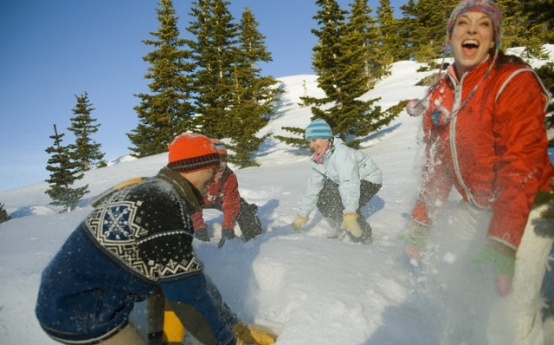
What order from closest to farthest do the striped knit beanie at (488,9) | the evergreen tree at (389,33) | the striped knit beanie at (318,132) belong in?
1. the striped knit beanie at (488,9)
2. the striped knit beanie at (318,132)
3. the evergreen tree at (389,33)

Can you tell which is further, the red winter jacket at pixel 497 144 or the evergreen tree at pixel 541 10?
the evergreen tree at pixel 541 10

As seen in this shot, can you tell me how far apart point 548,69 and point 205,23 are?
25.3m

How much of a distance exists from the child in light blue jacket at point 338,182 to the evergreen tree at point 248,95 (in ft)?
30.2

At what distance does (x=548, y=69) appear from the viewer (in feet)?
12.3

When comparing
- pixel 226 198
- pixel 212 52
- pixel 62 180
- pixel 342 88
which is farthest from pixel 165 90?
pixel 226 198

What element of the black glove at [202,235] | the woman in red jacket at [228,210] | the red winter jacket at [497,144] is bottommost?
the black glove at [202,235]

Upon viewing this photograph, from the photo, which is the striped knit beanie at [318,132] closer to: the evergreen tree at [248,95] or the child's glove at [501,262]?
the child's glove at [501,262]

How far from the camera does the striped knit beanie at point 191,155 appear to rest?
2.01 meters

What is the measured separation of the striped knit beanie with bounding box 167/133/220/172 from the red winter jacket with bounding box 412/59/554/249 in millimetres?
1470

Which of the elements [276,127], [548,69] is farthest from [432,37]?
[548,69]

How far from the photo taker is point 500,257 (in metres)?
1.56

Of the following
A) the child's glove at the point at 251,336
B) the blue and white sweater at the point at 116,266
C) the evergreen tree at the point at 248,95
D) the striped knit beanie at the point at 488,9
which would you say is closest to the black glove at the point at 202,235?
the child's glove at the point at 251,336

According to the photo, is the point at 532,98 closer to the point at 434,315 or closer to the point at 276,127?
the point at 434,315

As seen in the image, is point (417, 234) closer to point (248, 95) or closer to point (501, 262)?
point (501, 262)
